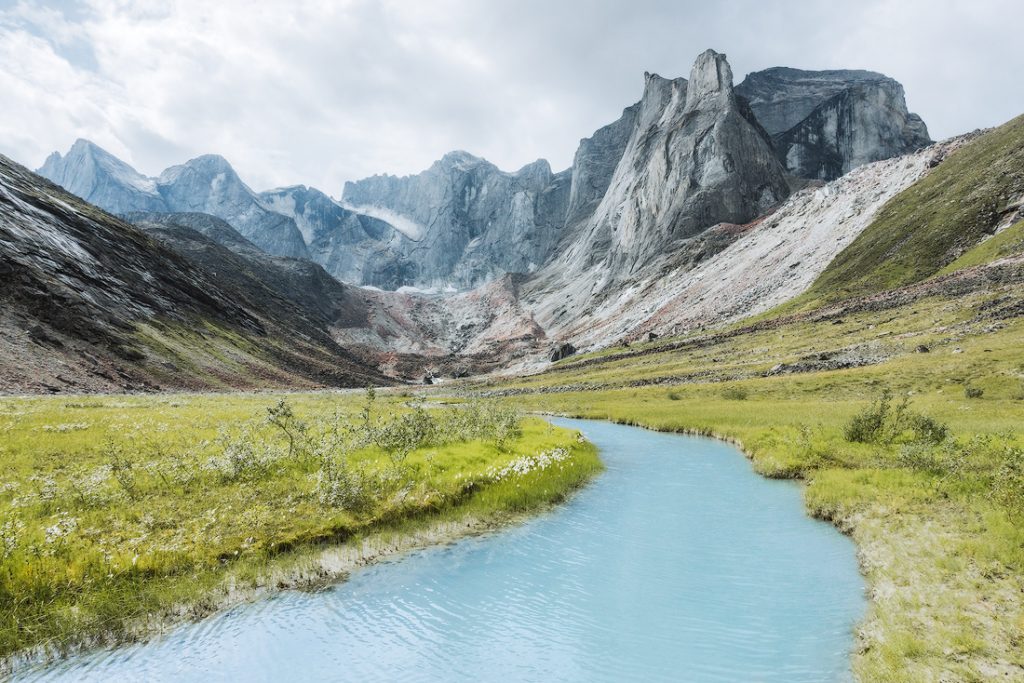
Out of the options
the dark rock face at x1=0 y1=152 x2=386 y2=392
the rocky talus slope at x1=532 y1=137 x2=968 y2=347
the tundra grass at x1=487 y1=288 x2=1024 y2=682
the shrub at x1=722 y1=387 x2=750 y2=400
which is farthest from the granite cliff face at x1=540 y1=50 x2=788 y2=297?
the shrub at x1=722 y1=387 x2=750 y2=400

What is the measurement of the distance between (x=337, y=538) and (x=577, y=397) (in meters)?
68.6

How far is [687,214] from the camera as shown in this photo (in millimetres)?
174375

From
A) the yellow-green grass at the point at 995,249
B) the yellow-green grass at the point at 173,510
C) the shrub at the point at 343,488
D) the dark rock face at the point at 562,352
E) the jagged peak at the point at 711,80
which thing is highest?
the jagged peak at the point at 711,80

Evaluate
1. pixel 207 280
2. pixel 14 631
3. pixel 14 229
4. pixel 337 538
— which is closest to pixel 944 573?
pixel 337 538

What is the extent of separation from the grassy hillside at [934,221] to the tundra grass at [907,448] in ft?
75.6

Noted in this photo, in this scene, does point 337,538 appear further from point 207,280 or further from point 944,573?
point 207,280

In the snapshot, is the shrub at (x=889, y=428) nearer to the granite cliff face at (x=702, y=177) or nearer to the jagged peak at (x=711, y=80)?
the granite cliff face at (x=702, y=177)

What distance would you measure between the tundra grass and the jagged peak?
143m

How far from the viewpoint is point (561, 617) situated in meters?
12.6

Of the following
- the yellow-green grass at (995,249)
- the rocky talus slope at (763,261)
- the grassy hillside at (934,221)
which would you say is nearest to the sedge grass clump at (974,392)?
the yellow-green grass at (995,249)

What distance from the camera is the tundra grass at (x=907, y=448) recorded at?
33.3 feet

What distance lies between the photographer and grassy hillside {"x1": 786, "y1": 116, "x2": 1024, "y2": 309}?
8781 cm

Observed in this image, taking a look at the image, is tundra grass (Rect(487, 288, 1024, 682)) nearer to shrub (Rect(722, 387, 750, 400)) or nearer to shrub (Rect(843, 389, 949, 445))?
shrub (Rect(843, 389, 949, 445))

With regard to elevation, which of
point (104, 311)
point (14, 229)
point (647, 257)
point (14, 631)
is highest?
point (647, 257)
